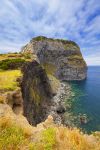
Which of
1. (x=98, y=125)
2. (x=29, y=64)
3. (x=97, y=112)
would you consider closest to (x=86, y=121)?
(x=98, y=125)

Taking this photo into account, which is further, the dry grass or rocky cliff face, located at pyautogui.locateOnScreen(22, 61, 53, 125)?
rocky cliff face, located at pyautogui.locateOnScreen(22, 61, 53, 125)

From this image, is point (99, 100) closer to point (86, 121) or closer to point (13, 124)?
point (86, 121)

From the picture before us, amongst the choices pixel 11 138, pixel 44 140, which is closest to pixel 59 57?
pixel 44 140

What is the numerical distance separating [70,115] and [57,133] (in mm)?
55148

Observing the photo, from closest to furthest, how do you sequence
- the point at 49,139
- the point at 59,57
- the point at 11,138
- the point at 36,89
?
the point at 11,138 < the point at 49,139 < the point at 36,89 < the point at 59,57

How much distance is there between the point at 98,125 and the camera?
5381 cm

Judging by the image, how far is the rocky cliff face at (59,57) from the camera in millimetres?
159750

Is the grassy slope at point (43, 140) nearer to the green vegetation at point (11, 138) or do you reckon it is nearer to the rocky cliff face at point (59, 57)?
the green vegetation at point (11, 138)

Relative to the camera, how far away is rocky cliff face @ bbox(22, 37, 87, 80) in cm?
15975

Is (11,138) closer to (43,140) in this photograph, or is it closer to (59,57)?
(43,140)

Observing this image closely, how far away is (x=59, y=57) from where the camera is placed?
174 meters

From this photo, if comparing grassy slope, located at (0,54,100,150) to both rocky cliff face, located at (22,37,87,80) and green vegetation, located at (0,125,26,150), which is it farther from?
rocky cliff face, located at (22,37,87,80)

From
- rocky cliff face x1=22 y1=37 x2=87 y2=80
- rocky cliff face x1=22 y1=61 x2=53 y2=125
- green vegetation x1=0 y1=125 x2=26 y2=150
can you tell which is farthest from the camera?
rocky cliff face x1=22 y1=37 x2=87 y2=80

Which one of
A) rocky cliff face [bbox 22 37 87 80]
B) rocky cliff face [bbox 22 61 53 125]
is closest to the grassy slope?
rocky cliff face [bbox 22 61 53 125]
